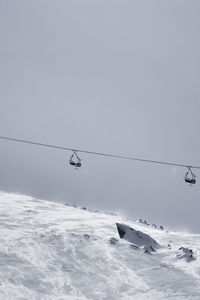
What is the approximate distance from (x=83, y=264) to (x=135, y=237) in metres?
20.4

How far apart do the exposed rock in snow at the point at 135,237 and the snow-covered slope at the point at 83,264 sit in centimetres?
160

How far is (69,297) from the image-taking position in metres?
44.7

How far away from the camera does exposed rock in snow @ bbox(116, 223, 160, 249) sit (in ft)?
237

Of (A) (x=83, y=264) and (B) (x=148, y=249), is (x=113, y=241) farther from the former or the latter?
(A) (x=83, y=264)

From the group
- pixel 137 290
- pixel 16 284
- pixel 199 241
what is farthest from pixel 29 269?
pixel 199 241

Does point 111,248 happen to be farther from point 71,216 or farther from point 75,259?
point 71,216

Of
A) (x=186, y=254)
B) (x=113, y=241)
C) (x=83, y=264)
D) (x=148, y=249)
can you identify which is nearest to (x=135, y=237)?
(x=113, y=241)

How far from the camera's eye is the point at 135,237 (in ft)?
246

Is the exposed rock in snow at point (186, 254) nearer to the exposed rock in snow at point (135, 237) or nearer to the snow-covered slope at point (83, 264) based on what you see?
the snow-covered slope at point (83, 264)

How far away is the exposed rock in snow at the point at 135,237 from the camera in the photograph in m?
72.2

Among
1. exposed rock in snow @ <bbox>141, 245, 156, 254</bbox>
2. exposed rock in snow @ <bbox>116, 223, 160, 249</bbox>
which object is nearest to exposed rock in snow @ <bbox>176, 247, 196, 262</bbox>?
exposed rock in snow @ <bbox>141, 245, 156, 254</bbox>

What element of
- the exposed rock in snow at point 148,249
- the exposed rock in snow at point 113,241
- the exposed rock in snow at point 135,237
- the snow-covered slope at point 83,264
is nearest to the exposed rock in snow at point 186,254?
the snow-covered slope at point 83,264

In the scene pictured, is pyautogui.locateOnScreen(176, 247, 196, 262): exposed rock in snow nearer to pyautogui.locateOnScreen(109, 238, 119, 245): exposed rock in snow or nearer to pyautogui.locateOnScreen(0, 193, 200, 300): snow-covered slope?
pyautogui.locateOnScreen(0, 193, 200, 300): snow-covered slope

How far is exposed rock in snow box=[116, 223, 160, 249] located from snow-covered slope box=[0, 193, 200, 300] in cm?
160
